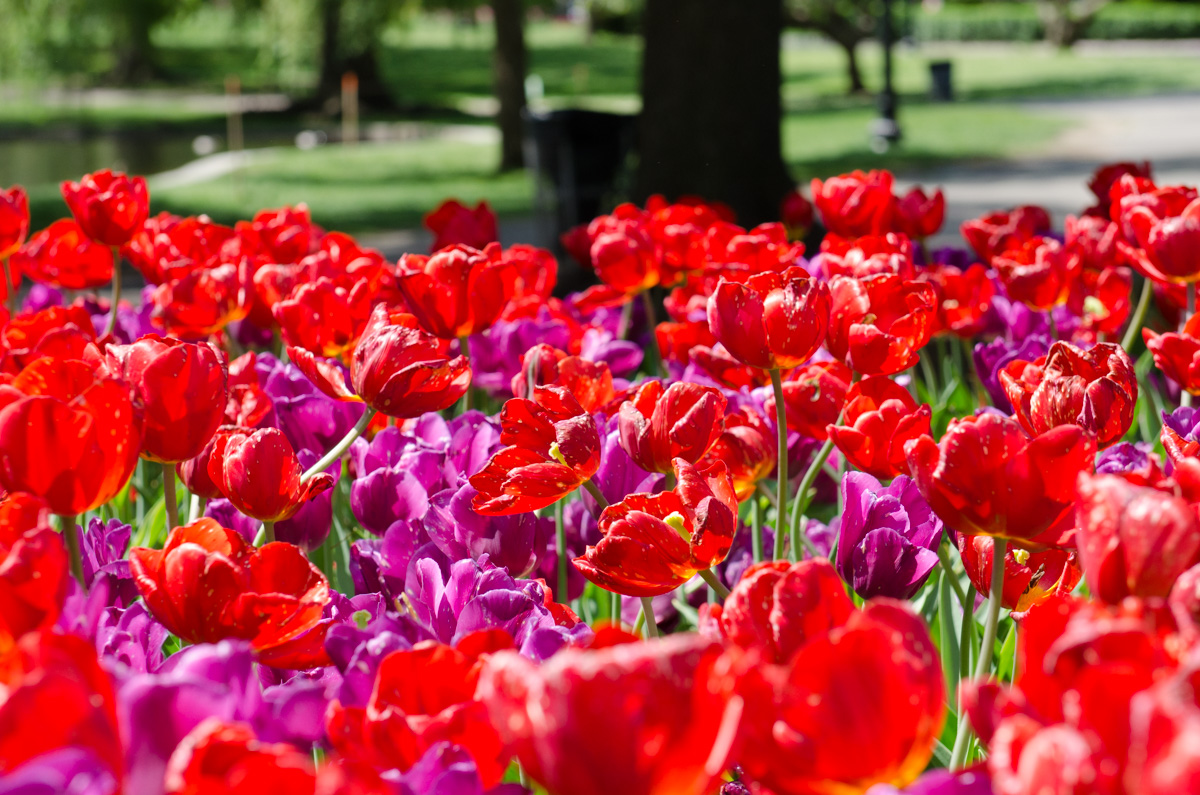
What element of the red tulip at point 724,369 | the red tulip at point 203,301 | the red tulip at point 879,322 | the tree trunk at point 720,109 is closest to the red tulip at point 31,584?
the red tulip at point 879,322

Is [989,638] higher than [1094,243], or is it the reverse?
[1094,243]

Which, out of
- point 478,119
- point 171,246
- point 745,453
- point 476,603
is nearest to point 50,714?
point 476,603

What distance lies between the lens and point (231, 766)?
1.93ft

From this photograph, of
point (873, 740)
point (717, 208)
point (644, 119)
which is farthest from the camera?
point (644, 119)

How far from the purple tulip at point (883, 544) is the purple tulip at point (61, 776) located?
75cm

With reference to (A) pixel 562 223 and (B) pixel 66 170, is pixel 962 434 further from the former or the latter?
(B) pixel 66 170

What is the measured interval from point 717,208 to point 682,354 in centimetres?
114

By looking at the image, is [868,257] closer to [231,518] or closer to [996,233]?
[996,233]

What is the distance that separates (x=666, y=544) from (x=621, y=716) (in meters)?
0.44

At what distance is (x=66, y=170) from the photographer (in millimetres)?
17156

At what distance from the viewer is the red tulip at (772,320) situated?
130cm

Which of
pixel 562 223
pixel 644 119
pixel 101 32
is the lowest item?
pixel 562 223

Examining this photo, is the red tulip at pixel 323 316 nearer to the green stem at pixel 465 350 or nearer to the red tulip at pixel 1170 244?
the green stem at pixel 465 350

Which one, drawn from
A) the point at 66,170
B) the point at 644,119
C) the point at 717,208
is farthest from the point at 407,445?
the point at 66,170
